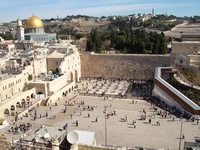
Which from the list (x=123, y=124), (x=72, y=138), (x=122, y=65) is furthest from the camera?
(x=122, y=65)

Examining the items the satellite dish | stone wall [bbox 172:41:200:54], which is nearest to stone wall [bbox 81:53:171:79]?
stone wall [bbox 172:41:200:54]

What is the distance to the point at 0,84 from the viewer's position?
1989 cm

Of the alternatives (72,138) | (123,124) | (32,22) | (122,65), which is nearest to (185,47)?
(122,65)

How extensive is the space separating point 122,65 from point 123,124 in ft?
46.4

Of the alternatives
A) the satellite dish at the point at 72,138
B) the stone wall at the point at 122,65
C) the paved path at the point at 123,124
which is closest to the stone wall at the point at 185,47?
the stone wall at the point at 122,65

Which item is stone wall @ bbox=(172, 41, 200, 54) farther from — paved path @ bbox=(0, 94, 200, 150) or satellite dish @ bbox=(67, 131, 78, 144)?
satellite dish @ bbox=(67, 131, 78, 144)

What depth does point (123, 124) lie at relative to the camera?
681 inches

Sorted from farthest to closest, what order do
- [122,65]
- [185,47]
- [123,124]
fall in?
[122,65] → [185,47] → [123,124]

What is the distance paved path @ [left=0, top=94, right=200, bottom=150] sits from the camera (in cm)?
1482

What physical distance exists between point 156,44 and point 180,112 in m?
14.5

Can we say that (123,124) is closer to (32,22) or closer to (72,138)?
(72,138)

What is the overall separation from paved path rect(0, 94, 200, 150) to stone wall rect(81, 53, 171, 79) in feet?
26.8

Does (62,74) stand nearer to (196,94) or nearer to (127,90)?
(127,90)

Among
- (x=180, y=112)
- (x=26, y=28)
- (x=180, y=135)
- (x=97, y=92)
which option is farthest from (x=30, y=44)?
(x=180, y=135)
